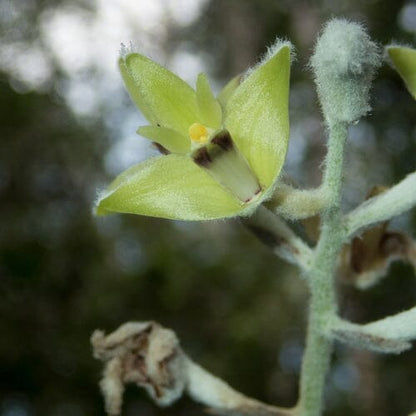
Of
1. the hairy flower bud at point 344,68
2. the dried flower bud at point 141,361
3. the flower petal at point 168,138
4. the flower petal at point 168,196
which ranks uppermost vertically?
the hairy flower bud at point 344,68

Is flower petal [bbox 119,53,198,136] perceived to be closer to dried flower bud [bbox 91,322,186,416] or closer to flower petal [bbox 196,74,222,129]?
flower petal [bbox 196,74,222,129]

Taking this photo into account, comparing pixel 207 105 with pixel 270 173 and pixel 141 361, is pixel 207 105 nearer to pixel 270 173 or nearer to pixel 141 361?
pixel 270 173

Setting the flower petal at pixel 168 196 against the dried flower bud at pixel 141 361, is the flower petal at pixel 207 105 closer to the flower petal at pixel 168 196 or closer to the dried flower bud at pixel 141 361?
the flower petal at pixel 168 196

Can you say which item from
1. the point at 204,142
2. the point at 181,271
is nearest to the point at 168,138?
the point at 204,142

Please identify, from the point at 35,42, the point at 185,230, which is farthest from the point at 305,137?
the point at 35,42

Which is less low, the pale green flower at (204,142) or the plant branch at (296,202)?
the pale green flower at (204,142)

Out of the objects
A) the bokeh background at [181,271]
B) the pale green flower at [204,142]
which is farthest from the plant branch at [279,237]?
the bokeh background at [181,271]

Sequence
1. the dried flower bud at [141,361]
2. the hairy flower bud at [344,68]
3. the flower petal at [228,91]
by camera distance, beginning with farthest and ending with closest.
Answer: the dried flower bud at [141,361] → the flower petal at [228,91] → the hairy flower bud at [344,68]
